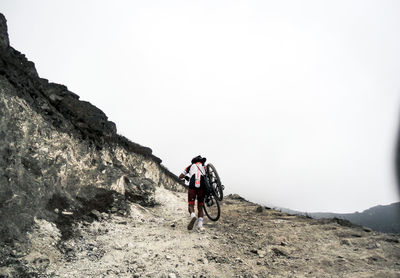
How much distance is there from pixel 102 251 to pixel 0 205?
266cm

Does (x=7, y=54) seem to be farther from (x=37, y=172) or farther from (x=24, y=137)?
(x=37, y=172)

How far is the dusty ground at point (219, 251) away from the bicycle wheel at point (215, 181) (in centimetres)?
115

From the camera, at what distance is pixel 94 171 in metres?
10.4

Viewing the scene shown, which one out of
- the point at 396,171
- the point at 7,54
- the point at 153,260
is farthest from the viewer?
the point at 396,171

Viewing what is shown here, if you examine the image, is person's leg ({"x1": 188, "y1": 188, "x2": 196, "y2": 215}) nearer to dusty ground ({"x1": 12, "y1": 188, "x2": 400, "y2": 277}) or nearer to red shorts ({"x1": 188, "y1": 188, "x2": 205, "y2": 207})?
red shorts ({"x1": 188, "y1": 188, "x2": 205, "y2": 207})

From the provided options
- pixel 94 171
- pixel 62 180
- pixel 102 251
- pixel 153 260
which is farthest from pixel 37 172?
pixel 153 260

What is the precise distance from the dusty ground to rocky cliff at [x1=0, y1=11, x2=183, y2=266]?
75 centimetres

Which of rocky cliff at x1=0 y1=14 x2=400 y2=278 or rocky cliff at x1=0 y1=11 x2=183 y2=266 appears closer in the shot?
rocky cliff at x1=0 y1=14 x2=400 y2=278

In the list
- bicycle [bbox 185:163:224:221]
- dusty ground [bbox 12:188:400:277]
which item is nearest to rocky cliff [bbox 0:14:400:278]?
dusty ground [bbox 12:188:400:277]

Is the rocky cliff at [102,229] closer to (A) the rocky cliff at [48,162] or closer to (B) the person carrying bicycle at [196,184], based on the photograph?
(A) the rocky cliff at [48,162]

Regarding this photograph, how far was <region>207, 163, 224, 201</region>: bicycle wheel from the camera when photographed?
8.21 metres

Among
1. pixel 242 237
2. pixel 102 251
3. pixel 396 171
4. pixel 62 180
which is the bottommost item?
→ pixel 102 251

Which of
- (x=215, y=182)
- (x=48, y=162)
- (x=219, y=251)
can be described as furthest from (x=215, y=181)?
(x=48, y=162)

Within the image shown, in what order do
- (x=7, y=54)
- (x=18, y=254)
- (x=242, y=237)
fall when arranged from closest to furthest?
(x=18, y=254) < (x=242, y=237) < (x=7, y=54)
